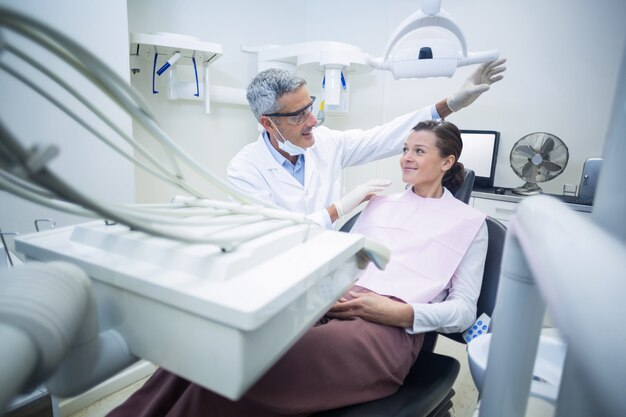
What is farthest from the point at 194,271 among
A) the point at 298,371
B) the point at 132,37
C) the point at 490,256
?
the point at 132,37

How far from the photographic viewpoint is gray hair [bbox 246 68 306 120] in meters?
1.56

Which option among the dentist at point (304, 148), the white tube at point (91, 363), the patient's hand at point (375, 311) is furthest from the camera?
the dentist at point (304, 148)

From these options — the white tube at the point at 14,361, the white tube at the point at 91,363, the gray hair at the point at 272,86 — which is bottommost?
the white tube at the point at 91,363

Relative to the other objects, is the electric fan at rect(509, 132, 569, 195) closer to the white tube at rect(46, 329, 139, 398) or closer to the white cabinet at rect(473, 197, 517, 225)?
the white cabinet at rect(473, 197, 517, 225)

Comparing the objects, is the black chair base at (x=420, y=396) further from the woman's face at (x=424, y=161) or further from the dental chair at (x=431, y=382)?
the woman's face at (x=424, y=161)

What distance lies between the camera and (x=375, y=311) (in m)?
1.02

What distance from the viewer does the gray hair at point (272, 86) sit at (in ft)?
5.13

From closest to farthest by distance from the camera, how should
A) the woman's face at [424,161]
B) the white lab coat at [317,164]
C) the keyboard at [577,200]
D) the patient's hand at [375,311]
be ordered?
1. the patient's hand at [375,311]
2. the woman's face at [424,161]
3. the white lab coat at [317,164]
4. the keyboard at [577,200]

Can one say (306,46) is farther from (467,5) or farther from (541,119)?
(541,119)

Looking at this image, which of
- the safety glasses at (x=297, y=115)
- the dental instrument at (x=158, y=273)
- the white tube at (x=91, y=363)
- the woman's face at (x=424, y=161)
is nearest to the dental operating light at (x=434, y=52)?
the woman's face at (x=424, y=161)

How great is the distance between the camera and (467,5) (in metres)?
2.71

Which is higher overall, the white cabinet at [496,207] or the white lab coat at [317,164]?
the white lab coat at [317,164]

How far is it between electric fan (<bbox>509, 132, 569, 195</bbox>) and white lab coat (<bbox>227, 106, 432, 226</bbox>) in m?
1.04

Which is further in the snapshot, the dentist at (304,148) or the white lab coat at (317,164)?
the white lab coat at (317,164)
